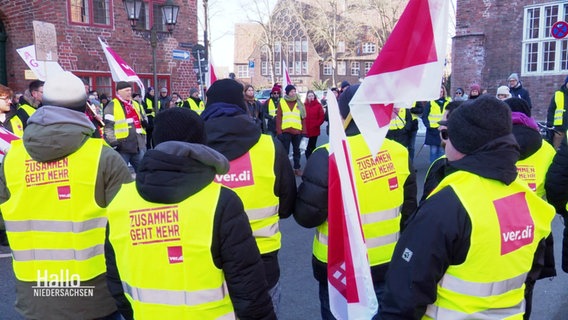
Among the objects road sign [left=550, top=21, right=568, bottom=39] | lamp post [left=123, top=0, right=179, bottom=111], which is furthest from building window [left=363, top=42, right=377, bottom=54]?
lamp post [left=123, top=0, right=179, bottom=111]

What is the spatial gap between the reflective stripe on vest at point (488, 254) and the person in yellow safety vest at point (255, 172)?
1.12 metres

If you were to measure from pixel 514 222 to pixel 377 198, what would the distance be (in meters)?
1.02

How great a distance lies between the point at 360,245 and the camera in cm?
232

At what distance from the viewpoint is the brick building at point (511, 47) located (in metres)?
18.1

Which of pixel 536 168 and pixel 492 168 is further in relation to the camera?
pixel 536 168

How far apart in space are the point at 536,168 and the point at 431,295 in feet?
7.07

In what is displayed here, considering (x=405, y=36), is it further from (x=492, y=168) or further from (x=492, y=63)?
(x=492, y=63)

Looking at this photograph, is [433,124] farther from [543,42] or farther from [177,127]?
[543,42]

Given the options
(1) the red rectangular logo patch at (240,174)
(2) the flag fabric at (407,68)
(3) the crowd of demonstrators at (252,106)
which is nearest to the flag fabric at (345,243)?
(2) the flag fabric at (407,68)

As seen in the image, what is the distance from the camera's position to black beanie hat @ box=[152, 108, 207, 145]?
215cm

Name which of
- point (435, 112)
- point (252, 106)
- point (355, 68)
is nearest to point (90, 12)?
point (252, 106)

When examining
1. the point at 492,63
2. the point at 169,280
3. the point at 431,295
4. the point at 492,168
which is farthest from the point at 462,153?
the point at 492,63

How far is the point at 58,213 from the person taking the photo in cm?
254

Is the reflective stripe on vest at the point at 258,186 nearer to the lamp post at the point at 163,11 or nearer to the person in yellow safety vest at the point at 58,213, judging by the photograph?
the person in yellow safety vest at the point at 58,213
